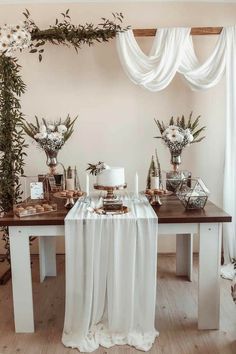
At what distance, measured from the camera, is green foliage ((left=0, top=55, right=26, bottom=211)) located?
3110 mm

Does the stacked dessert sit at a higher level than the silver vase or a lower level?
lower

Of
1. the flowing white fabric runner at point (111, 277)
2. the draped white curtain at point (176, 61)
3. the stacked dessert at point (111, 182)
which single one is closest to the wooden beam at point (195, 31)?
the draped white curtain at point (176, 61)

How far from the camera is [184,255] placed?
3289mm

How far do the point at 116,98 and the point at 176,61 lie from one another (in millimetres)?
698

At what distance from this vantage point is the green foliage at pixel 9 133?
311cm

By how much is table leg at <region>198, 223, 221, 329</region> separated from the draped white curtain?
4.46 ft

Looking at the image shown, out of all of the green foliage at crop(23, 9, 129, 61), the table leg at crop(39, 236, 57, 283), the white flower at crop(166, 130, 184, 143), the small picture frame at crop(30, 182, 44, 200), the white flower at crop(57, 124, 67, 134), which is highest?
the green foliage at crop(23, 9, 129, 61)

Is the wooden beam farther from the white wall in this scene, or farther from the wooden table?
the wooden table

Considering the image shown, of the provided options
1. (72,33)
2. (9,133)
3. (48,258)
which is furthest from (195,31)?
(48,258)

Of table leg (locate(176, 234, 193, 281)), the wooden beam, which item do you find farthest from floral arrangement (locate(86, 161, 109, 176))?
the wooden beam

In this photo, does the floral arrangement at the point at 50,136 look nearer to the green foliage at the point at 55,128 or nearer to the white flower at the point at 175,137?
the green foliage at the point at 55,128

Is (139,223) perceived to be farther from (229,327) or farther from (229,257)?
(229,257)

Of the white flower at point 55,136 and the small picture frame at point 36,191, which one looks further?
the white flower at point 55,136

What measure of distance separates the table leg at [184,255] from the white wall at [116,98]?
683mm
